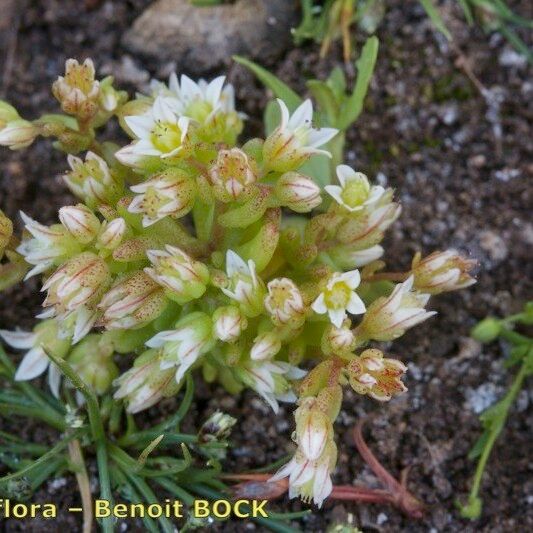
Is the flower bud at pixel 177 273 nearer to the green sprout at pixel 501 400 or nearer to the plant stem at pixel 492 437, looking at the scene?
the green sprout at pixel 501 400

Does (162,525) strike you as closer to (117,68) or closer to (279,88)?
(279,88)

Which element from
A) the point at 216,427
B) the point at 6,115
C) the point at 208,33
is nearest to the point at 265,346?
the point at 216,427

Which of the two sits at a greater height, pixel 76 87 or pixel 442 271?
pixel 76 87

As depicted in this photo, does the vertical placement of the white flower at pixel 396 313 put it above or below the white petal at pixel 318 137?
below

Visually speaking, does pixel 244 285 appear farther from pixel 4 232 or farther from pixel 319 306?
pixel 4 232

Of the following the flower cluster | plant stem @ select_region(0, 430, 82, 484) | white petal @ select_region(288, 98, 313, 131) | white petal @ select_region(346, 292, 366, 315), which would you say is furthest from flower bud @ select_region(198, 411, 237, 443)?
white petal @ select_region(288, 98, 313, 131)

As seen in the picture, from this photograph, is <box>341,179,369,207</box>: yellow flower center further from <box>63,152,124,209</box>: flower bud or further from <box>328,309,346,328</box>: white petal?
<box>63,152,124,209</box>: flower bud

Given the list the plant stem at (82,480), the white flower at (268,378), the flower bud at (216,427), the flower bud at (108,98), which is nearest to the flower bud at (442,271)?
the white flower at (268,378)
